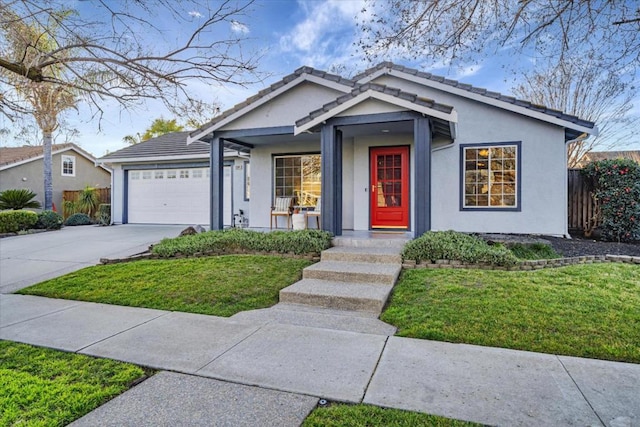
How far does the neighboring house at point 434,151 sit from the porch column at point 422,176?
903mm

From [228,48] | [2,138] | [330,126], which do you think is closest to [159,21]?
[228,48]

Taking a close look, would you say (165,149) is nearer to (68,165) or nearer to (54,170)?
(54,170)

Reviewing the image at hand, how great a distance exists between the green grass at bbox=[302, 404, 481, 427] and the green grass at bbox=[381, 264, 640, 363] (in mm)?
1569

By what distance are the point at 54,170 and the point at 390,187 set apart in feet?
63.5

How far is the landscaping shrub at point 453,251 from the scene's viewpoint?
6434 millimetres

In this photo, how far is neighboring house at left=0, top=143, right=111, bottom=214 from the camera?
18734mm

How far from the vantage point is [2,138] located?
19.5 ft

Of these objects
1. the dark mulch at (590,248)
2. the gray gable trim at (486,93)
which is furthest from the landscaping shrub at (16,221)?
the dark mulch at (590,248)

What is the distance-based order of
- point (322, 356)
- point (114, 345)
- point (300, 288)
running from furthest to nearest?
point (300, 288), point (114, 345), point (322, 356)

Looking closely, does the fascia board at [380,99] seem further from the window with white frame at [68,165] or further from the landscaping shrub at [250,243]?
the window with white frame at [68,165]

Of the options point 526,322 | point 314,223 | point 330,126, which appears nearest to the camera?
point 526,322

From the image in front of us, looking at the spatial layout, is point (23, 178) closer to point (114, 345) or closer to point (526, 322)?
point (114, 345)

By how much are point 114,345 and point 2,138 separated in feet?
14.5

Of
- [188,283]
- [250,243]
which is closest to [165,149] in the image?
[250,243]
